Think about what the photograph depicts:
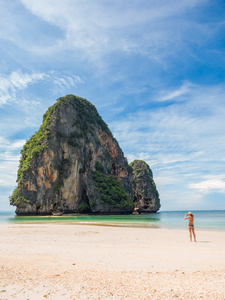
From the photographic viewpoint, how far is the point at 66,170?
62500 mm

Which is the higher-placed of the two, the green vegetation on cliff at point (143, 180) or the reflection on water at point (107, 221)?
the green vegetation on cliff at point (143, 180)

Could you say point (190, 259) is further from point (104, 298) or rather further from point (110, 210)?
point (110, 210)

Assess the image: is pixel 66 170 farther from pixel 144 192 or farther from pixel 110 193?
pixel 144 192

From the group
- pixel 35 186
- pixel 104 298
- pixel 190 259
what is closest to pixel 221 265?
pixel 190 259

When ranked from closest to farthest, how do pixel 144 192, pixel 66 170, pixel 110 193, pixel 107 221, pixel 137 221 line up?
pixel 107 221 → pixel 137 221 → pixel 66 170 → pixel 110 193 → pixel 144 192

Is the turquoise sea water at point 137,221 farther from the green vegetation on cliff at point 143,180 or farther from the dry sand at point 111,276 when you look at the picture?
the green vegetation on cliff at point 143,180

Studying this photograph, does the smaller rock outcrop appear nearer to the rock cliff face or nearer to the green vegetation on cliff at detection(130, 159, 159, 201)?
the green vegetation on cliff at detection(130, 159, 159, 201)

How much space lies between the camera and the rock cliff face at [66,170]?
5881 cm

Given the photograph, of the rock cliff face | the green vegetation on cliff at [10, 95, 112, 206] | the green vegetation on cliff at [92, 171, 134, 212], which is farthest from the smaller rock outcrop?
the green vegetation on cliff at [10, 95, 112, 206]

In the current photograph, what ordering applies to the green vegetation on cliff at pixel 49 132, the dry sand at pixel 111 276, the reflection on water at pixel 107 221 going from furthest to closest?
the green vegetation on cliff at pixel 49 132, the reflection on water at pixel 107 221, the dry sand at pixel 111 276

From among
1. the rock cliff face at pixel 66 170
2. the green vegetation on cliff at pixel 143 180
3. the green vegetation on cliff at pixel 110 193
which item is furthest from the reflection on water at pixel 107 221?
the green vegetation on cliff at pixel 143 180

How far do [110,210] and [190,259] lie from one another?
58.4m

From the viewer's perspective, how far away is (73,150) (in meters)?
64.8

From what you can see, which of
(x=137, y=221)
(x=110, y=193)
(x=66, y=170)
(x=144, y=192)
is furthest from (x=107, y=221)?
(x=144, y=192)
